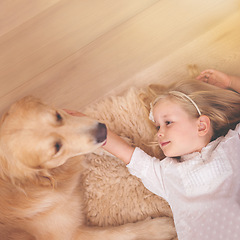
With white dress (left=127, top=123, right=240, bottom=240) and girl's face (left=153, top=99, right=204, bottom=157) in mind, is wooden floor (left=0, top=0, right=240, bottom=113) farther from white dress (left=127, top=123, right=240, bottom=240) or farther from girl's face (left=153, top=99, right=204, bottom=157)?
white dress (left=127, top=123, right=240, bottom=240)

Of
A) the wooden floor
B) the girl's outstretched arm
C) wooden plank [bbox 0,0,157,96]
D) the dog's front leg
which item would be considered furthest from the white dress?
wooden plank [bbox 0,0,157,96]

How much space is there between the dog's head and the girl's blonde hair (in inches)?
18.2

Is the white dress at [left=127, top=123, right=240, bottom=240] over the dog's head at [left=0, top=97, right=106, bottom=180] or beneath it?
beneath

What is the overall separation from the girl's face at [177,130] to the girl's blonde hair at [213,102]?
0.15 feet

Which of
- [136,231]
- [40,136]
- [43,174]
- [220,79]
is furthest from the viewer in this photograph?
[220,79]

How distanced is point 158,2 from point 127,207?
1.31 meters

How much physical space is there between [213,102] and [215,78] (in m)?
0.21

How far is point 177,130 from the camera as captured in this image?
4.31 feet

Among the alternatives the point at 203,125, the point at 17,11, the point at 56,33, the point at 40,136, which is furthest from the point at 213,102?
the point at 17,11

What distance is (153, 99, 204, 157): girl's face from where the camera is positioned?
4.33 ft

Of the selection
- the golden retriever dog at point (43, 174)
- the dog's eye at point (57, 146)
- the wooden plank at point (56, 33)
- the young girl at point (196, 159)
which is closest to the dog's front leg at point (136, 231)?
the golden retriever dog at point (43, 174)

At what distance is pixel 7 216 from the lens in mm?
1216

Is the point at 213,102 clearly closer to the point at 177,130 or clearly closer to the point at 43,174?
the point at 177,130

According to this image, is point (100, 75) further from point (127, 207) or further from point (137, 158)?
point (127, 207)
